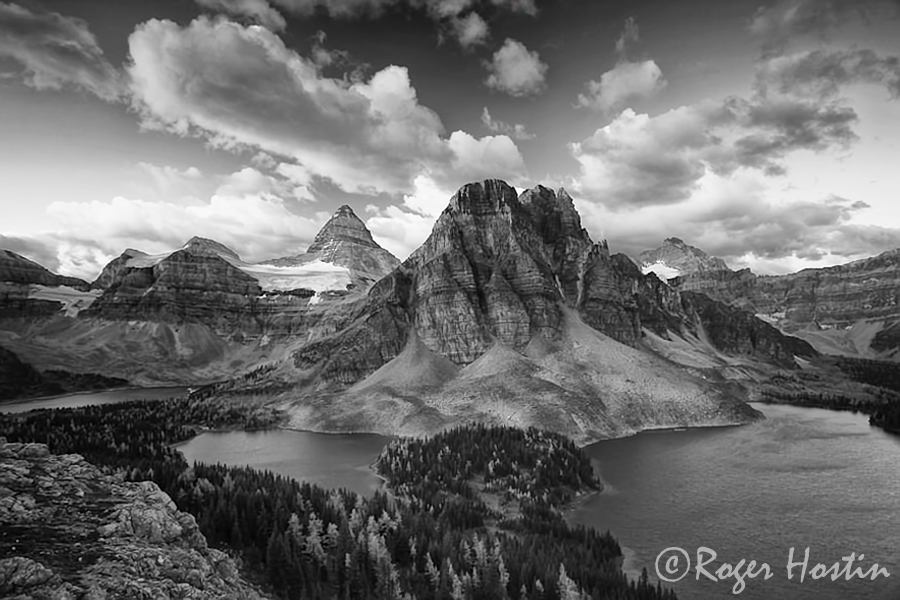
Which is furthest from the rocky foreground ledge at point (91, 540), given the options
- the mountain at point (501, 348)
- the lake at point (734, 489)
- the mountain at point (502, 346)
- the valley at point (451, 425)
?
the mountain at point (501, 348)

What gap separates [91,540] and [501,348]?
126658mm

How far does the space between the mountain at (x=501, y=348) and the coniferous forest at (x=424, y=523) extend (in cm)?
2657

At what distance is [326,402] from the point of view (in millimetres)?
137500

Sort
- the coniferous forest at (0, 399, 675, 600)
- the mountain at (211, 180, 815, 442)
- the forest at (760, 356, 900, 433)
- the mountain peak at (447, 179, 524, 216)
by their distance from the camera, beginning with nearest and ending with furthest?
1. the coniferous forest at (0, 399, 675, 600)
2. the mountain at (211, 180, 815, 442)
3. the forest at (760, 356, 900, 433)
4. the mountain peak at (447, 179, 524, 216)

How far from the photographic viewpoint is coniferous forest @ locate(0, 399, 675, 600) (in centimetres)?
4116

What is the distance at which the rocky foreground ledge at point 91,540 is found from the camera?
814 inches

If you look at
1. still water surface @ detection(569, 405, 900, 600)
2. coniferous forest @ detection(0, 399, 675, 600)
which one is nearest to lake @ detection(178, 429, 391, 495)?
coniferous forest @ detection(0, 399, 675, 600)

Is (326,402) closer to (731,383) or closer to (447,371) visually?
(447,371)

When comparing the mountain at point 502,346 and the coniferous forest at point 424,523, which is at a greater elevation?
the mountain at point 502,346

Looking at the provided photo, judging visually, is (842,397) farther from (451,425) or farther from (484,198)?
(451,425)

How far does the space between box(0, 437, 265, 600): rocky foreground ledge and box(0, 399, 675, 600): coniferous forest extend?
1032 centimetres

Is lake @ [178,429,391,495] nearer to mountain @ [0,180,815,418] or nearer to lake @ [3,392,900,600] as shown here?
lake @ [3,392,900,600]

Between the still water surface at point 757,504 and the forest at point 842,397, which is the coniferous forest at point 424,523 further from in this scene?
the forest at point 842,397

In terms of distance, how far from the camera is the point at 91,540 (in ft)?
80.3
